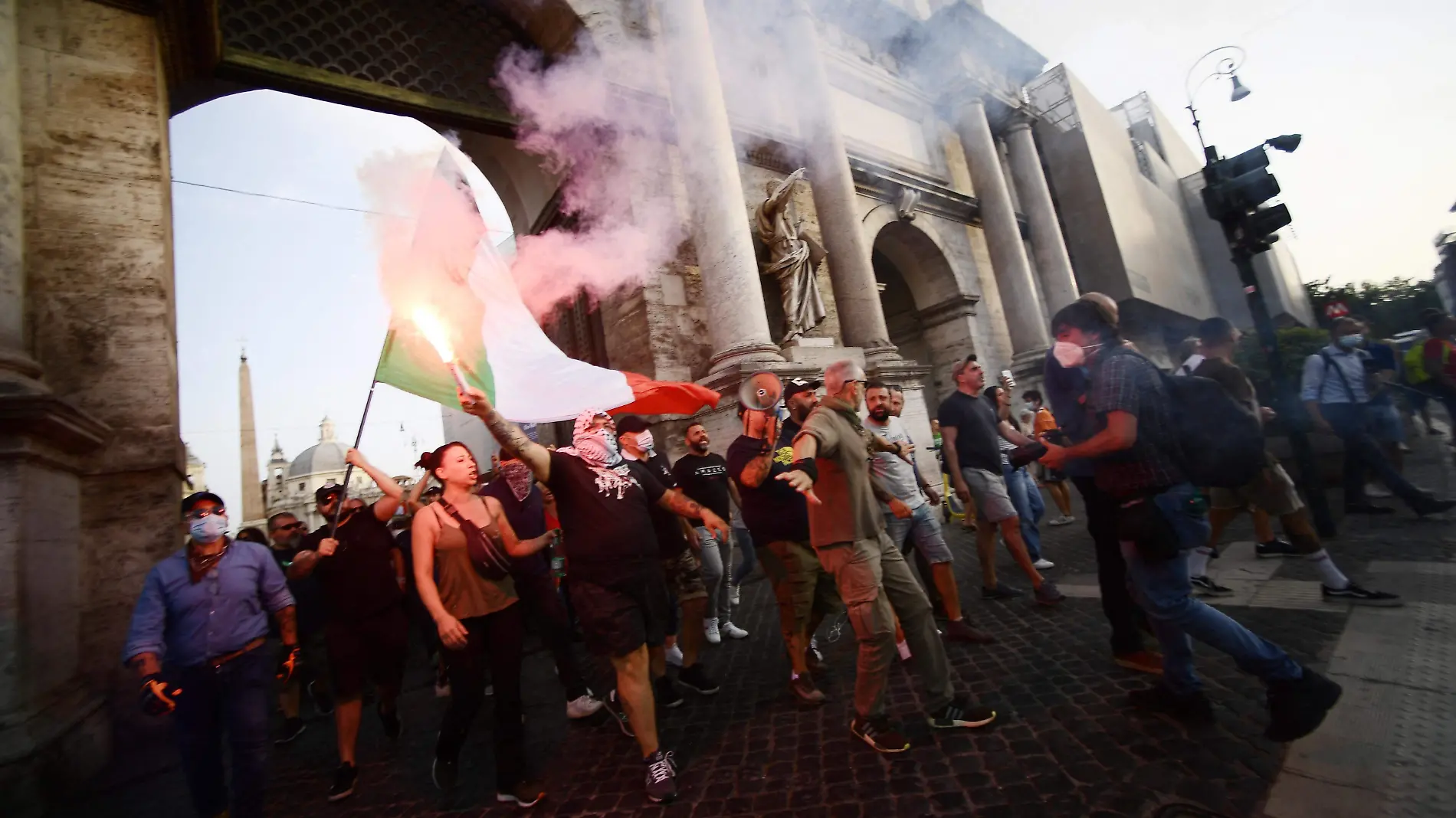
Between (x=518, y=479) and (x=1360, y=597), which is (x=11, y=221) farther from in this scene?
(x=1360, y=597)

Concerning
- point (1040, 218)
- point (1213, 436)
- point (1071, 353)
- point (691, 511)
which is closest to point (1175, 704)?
point (1213, 436)

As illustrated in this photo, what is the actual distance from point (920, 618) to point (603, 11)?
27.7 ft

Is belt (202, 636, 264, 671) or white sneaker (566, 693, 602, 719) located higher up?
belt (202, 636, 264, 671)

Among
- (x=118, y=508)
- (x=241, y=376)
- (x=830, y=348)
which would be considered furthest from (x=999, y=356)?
(x=241, y=376)

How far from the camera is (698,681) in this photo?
3.57 m

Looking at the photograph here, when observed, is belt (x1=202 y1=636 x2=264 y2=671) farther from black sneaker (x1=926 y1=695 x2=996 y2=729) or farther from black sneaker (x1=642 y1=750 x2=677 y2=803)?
black sneaker (x1=926 y1=695 x2=996 y2=729)

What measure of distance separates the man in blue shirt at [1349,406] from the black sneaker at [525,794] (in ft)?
21.4

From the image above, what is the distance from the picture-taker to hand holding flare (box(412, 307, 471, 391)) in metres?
2.38

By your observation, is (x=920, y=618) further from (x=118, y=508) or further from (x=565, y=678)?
(x=118, y=508)

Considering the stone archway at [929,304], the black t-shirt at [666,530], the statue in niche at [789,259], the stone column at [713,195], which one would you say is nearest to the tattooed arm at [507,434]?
the black t-shirt at [666,530]

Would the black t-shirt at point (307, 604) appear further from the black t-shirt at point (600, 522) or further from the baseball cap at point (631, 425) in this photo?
the black t-shirt at point (600, 522)

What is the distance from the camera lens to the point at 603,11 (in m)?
7.91

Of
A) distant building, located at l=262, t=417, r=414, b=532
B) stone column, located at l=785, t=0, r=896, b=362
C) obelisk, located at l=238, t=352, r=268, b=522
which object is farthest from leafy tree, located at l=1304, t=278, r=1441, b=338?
distant building, located at l=262, t=417, r=414, b=532

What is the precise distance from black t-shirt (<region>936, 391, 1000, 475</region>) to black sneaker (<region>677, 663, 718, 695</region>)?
7.54 ft
